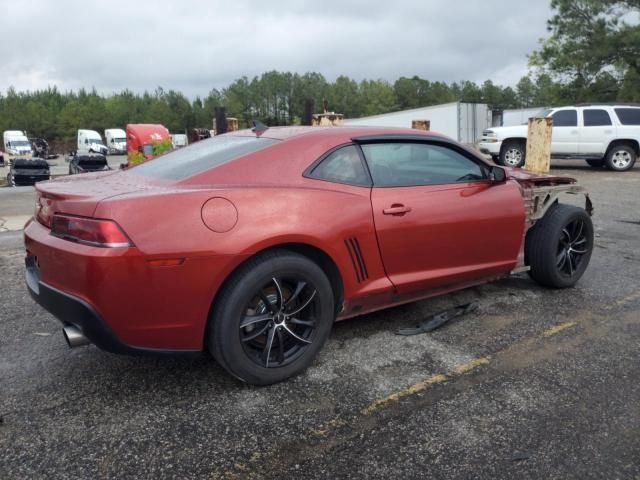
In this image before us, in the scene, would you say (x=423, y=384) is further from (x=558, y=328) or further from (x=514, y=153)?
(x=514, y=153)

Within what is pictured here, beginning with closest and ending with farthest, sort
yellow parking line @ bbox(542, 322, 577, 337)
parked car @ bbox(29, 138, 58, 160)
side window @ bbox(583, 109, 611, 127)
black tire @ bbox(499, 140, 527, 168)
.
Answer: yellow parking line @ bbox(542, 322, 577, 337) → side window @ bbox(583, 109, 611, 127) → black tire @ bbox(499, 140, 527, 168) → parked car @ bbox(29, 138, 58, 160)

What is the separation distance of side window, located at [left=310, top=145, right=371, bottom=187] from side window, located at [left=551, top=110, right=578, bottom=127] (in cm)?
1344

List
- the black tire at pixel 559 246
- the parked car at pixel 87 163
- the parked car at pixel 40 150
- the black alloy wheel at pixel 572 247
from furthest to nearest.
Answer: the parked car at pixel 40 150 → the parked car at pixel 87 163 → the black alloy wheel at pixel 572 247 → the black tire at pixel 559 246

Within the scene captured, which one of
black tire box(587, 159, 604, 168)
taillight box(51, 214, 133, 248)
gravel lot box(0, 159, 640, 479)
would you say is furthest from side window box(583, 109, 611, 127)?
taillight box(51, 214, 133, 248)

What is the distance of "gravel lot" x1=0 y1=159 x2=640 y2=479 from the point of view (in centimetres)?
220

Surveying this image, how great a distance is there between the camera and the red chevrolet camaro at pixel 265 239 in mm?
2438

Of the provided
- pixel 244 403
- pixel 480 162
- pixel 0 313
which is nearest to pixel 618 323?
pixel 480 162

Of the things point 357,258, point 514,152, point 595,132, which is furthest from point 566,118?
point 357,258

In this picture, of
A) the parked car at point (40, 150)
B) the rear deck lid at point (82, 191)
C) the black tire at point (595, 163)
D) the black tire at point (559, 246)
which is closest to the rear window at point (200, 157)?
the rear deck lid at point (82, 191)

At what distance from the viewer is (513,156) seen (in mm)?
14969

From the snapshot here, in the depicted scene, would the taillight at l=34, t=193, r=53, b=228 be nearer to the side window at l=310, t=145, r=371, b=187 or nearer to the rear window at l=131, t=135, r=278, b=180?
the rear window at l=131, t=135, r=278, b=180

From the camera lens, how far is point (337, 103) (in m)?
94.2

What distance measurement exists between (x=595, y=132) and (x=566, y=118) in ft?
2.76

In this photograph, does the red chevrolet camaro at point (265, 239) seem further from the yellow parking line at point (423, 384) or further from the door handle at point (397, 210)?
the yellow parking line at point (423, 384)
